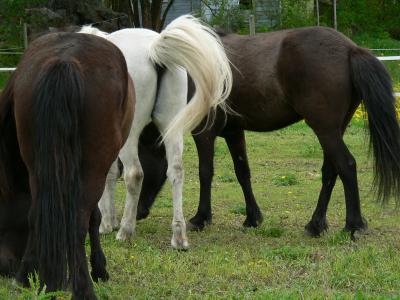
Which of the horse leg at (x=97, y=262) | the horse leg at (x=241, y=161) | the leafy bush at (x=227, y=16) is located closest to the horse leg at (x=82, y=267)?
the horse leg at (x=97, y=262)

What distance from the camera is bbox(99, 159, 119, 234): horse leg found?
743 cm

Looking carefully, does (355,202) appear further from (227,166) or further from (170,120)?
(227,166)

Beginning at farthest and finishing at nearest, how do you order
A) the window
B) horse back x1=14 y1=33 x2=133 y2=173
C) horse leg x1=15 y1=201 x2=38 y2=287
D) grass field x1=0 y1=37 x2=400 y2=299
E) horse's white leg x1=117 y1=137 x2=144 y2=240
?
the window < horse's white leg x1=117 y1=137 x2=144 y2=240 < grass field x1=0 y1=37 x2=400 y2=299 < horse leg x1=15 y1=201 x2=38 y2=287 < horse back x1=14 y1=33 x2=133 y2=173

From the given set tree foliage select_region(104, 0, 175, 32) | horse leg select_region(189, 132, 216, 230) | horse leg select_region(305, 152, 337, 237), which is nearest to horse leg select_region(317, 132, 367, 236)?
horse leg select_region(305, 152, 337, 237)

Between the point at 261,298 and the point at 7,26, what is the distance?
21369 mm

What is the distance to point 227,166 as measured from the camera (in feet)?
39.4

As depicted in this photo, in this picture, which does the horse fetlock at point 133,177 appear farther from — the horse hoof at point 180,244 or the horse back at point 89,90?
the horse back at point 89,90

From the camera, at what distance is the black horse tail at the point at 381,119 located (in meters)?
6.82

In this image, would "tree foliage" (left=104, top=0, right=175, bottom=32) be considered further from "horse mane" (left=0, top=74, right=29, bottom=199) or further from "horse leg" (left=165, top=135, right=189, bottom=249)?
"horse mane" (left=0, top=74, right=29, bottom=199)

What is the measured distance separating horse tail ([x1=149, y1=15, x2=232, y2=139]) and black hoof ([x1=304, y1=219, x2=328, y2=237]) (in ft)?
5.81

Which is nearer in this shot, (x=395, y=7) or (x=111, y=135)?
(x=111, y=135)

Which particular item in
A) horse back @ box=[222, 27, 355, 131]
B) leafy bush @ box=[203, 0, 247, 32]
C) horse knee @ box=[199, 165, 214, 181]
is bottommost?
leafy bush @ box=[203, 0, 247, 32]

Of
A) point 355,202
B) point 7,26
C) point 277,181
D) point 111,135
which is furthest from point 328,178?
point 7,26

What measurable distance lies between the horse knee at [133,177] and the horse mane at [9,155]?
162cm
